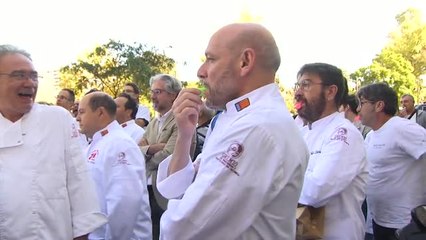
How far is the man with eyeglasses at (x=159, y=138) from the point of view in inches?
213

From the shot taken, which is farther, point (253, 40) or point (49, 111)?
point (49, 111)

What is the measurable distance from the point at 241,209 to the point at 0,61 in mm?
1827

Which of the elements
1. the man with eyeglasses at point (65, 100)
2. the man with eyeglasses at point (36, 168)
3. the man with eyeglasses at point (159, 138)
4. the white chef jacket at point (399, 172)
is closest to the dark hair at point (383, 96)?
the white chef jacket at point (399, 172)

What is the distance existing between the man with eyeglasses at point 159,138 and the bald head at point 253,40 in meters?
3.10

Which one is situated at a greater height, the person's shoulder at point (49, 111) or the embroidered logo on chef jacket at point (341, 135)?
the person's shoulder at point (49, 111)

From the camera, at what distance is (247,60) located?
7.42ft

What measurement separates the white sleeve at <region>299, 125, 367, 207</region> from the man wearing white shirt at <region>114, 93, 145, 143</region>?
9.71ft

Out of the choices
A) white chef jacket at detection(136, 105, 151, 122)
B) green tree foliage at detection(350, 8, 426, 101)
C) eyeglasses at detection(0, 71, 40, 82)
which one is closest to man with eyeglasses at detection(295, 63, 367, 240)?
eyeglasses at detection(0, 71, 40, 82)

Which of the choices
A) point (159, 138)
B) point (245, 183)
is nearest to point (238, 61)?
point (245, 183)

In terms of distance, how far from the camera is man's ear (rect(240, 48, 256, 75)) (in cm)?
226

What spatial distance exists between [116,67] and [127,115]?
10605 millimetres

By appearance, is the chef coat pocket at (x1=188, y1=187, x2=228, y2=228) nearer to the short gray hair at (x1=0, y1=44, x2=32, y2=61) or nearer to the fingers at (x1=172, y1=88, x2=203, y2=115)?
the fingers at (x1=172, y1=88, x2=203, y2=115)

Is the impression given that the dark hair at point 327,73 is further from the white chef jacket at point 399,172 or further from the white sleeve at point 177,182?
the white sleeve at point 177,182

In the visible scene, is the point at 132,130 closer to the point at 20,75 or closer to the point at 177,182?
the point at 20,75
